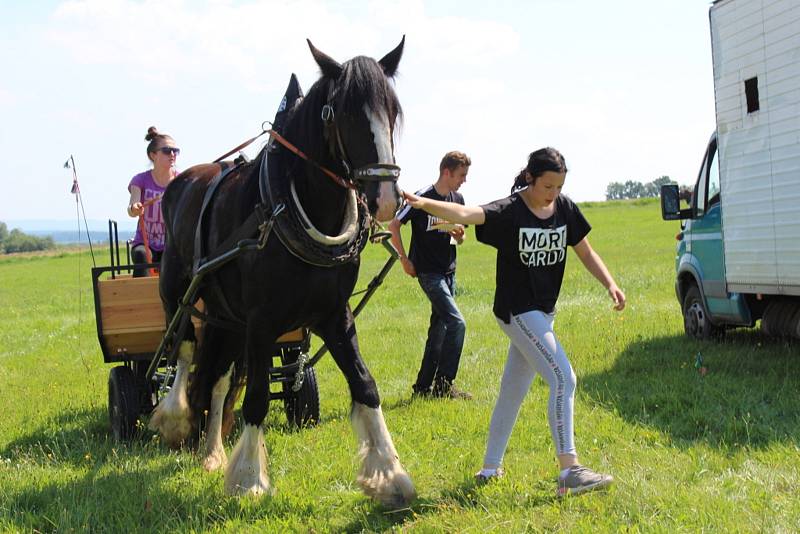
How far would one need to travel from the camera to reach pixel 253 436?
15.9 feet

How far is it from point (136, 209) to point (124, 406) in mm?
1603

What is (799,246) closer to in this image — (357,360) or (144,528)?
(357,360)

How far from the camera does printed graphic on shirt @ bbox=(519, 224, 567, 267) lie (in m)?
4.52

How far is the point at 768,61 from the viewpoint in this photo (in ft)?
24.2

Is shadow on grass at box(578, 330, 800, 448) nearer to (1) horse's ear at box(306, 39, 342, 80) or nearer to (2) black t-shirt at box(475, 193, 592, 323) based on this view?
(2) black t-shirt at box(475, 193, 592, 323)

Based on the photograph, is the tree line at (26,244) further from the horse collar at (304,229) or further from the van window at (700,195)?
the horse collar at (304,229)

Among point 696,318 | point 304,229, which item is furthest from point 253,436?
point 696,318

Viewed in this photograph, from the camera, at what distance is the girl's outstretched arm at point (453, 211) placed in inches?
170

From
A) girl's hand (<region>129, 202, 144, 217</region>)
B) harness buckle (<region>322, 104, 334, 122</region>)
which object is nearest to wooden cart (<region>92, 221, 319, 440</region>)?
girl's hand (<region>129, 202, 144, 217</region>)

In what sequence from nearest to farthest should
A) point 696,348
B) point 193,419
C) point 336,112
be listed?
point 336,112
point 193,419
point 696,348

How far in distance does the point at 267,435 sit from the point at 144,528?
1939mm

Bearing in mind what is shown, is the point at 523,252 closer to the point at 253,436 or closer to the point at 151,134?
the point at 253,436

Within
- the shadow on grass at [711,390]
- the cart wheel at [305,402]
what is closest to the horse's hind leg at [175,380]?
the cart wheel at [305,402]

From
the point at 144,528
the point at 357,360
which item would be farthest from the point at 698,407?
the point at 144,528
